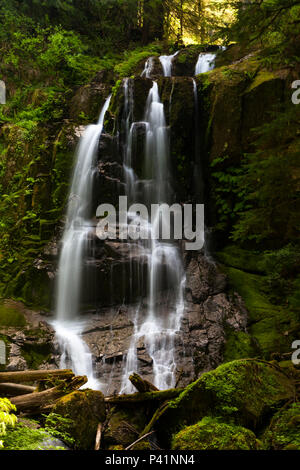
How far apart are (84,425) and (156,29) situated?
2101 centimetres

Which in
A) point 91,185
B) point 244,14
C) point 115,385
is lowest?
point 115,385

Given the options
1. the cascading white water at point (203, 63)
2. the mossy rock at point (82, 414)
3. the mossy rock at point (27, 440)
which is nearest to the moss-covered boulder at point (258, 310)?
the mossy rock at point (82, 414)

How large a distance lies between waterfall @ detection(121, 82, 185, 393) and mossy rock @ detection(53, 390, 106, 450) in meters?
2.41

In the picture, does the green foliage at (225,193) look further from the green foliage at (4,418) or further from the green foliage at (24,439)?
the green foliage at (4,418)

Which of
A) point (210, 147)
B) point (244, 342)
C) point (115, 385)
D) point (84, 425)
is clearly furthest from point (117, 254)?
point (84, 425)

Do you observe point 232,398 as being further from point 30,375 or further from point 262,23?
point 262,23

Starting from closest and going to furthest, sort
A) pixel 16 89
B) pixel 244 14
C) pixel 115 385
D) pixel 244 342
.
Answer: pixel 244 14 < pixel 115 385 < pixel 244 342 < pixel 16 89

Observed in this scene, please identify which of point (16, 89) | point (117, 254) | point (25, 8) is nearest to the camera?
point (117, 254)

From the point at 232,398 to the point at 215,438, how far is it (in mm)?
576

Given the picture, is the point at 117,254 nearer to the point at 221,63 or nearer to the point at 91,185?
the point at 91,185

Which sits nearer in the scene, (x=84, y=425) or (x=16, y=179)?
(x=84, y=425)

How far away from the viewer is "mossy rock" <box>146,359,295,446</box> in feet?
11.1

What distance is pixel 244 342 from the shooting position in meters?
6.70

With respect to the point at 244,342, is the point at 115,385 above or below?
below
